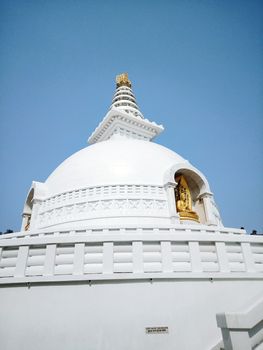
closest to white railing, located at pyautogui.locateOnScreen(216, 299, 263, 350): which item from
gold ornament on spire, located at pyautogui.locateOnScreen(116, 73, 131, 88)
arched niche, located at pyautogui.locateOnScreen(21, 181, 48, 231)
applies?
arched niche, located at pyautogui.locateOnScreen(21, 181, 48, 231)

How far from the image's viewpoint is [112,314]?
4648mm

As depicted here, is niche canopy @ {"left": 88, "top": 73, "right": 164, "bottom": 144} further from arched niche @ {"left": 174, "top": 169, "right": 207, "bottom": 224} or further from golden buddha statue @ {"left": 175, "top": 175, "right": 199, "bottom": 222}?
golden buddha statue @ {"left": 175, "top": 175, "right": 199, "bottom": 222}

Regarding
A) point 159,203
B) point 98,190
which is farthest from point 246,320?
point 98,190

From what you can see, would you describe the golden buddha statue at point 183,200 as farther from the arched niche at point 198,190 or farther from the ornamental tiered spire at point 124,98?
→ the ornamental tiered spire at point 124,98

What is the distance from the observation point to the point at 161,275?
16.4 ft

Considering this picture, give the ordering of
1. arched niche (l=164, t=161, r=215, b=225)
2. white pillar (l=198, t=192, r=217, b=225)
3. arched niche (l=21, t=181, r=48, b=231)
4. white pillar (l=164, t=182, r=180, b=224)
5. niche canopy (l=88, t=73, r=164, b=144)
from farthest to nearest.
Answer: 1. niche canopy (l=88, t=73, r=164, b=144)
2. arched niche (l=21, t=181, r=48, b=231)
3. arched niche (l=164, t=161, r=215, b=225)
4. white pillar (l=198, t=192, r=217, b=225)
5. white pillar (l=164, t=182, r=180, b=224)

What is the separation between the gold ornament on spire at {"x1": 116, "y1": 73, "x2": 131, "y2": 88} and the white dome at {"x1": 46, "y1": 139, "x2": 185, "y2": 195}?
1612cm

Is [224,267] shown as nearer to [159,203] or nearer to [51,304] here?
[51,304]

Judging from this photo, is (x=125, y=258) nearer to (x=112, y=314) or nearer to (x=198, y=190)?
(x=112, y=314)

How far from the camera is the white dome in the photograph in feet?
45.8

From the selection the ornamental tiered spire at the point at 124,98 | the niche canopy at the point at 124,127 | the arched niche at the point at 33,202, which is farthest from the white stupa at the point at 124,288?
the ornamental tiered spire at the point at 124,98

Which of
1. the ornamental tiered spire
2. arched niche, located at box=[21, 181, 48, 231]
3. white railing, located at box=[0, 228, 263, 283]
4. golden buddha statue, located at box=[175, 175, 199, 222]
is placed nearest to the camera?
white railing, located at box=[0, 228, 263, 283]

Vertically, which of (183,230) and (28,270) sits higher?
(183,230)

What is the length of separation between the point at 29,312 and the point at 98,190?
8967 mm
